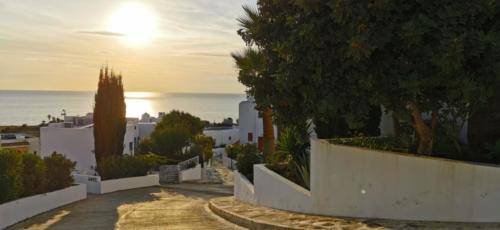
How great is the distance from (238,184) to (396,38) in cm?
956

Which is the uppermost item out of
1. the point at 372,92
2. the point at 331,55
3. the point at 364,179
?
the point at 331,55

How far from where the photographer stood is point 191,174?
A: 34.6 metres

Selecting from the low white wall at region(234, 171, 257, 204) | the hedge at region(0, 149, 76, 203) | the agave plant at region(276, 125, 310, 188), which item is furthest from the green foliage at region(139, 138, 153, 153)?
the agave plant at region(276, 125, 310, 188)

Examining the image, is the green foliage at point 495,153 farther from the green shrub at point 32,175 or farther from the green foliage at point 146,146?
the green foliage at point 146,146

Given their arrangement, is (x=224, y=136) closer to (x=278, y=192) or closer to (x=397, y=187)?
(x=278, y=192)

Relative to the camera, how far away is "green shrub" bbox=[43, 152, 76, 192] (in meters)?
18.5

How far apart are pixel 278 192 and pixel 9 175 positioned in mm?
7330

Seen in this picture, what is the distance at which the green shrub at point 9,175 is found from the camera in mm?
13852

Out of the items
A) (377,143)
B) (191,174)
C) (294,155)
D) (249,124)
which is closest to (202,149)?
(191,174)

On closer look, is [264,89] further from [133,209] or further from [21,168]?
[21,168]

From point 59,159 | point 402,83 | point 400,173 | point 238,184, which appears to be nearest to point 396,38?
point 402,83

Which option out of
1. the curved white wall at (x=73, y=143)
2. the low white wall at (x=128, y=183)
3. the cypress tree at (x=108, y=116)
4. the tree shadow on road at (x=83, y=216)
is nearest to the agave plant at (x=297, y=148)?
the tree shadow on road at (x=83, y=216)

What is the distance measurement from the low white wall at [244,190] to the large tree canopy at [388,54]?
5.45 metres

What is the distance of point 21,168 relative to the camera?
50.1ft
